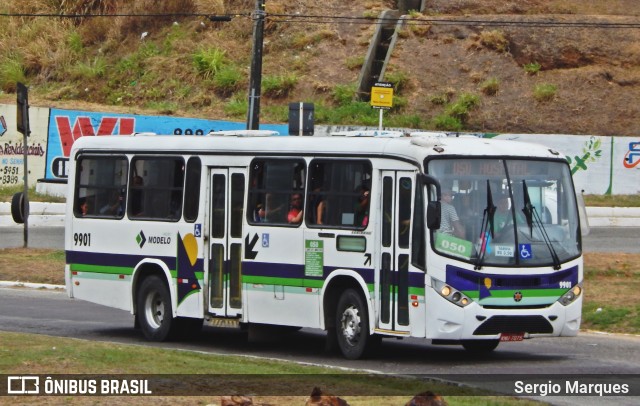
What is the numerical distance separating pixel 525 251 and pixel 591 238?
17.0m

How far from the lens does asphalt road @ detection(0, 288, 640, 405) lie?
45.4 ft

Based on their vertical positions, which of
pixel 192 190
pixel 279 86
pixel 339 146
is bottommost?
pixel 192 190

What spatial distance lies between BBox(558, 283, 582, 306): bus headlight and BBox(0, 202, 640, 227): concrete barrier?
2094 cm

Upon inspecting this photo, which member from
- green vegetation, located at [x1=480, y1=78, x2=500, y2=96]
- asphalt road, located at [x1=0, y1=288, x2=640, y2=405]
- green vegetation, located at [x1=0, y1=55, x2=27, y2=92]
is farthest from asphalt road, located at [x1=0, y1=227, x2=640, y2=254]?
green vegetation, located at [x1=0, y1=55, x2=27, y2=92]

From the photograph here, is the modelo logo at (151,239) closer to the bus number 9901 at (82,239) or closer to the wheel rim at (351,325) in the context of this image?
the bus number 9901 at (82,239)

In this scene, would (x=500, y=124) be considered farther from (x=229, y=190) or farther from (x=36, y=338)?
(x=36, y=338)

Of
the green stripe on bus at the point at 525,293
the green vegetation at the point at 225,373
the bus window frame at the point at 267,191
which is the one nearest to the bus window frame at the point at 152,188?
the bus window frame at the point at 267,191

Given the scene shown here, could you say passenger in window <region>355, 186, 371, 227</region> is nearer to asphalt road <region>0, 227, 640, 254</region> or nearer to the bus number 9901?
the bus number 9901

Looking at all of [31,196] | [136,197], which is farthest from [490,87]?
[136,197]

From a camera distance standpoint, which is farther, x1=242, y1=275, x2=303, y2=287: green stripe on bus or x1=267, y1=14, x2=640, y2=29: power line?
x1=267, y1=14, x2=640, y2=29: power line

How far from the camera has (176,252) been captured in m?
17.2

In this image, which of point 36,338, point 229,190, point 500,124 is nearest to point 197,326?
point 229,190

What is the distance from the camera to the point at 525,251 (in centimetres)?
1448

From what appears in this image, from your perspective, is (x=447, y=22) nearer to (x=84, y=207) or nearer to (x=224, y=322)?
(x=84, y=207)
